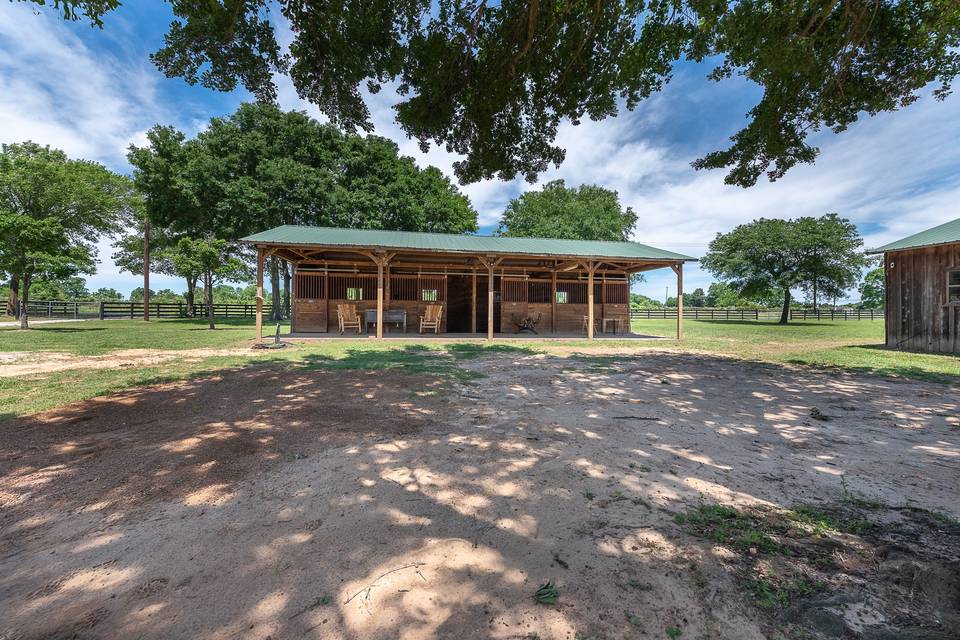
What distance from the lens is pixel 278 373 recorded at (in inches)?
250

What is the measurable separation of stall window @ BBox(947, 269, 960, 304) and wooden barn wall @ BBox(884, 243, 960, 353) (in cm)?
7

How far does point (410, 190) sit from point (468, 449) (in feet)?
82.8

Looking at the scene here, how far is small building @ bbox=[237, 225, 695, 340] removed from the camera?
12977mm

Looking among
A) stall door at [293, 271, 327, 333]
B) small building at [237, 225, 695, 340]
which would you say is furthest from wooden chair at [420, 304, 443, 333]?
stall door at [293, 271, 327, 333]

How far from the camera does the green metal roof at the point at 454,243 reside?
1185 cm

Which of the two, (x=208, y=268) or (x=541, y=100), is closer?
(x=541, y=100)

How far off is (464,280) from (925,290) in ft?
48.6

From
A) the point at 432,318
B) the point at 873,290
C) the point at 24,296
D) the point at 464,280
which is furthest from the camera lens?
the point at 873,290

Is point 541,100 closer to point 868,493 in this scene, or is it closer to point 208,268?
point 868,493

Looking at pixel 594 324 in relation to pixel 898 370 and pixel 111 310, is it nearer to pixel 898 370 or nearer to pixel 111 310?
pixel 898 370

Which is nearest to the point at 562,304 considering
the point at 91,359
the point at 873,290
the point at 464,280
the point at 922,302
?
the point at 464,280

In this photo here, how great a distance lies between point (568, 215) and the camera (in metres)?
35.9

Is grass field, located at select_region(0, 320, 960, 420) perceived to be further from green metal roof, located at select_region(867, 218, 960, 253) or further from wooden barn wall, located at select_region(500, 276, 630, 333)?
wooden barn wall, located at select_region(500, 276, 630, 333)

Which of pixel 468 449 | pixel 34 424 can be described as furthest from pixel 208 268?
pixel 468 449
